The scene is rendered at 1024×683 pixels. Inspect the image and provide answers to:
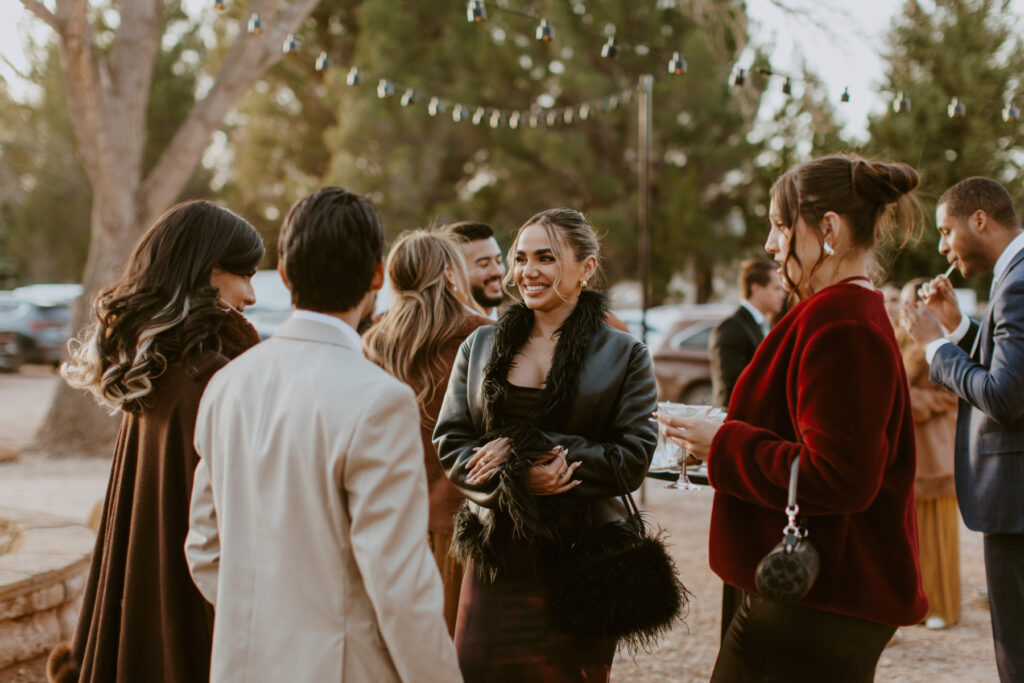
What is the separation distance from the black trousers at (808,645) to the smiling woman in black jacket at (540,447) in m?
0.44

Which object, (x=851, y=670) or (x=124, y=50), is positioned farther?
(x=124, y=50)

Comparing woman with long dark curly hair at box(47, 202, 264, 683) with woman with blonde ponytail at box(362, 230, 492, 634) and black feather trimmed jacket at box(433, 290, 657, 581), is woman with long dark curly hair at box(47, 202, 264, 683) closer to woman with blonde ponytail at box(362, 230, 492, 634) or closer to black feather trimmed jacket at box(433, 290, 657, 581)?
black feather trimmed jacket at box(433, 290, 657, 581)

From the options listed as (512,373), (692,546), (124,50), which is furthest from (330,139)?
(512,373)

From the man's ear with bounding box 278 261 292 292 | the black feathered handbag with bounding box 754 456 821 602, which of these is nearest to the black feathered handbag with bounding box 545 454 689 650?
the black feathered handbag with bounding box 754 456 821 602

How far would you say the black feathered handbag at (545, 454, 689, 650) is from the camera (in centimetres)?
231

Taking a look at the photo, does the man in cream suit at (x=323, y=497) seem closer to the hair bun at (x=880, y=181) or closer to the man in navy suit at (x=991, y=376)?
the hair bun at (x=880, y=181)

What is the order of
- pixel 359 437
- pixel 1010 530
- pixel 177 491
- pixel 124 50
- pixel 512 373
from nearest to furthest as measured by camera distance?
pixel 359 437, pixel 177 491, pixel 512 373, pixel 1010 530, pixel 124 50

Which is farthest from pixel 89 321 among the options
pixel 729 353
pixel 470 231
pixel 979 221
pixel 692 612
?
pixel 979 221

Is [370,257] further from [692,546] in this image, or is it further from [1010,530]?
[692,546]

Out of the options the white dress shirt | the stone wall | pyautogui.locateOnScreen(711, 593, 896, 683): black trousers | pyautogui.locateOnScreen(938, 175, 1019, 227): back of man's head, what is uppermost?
pyautogui.locateOnScreen(938, 175, 1019, 227): back of man's head

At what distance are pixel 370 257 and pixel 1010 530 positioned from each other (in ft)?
7.53

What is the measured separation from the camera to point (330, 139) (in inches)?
896

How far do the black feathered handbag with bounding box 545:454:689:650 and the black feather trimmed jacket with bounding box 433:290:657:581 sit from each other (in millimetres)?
58

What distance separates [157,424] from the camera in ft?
7.30
